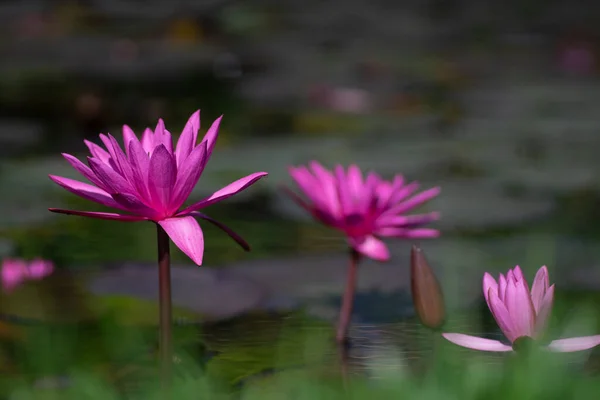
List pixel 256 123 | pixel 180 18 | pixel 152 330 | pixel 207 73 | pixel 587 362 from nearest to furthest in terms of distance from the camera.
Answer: pixel 587 362, pixel 152 330, pixel 256 123, pixel 207 73, pixel 180 18

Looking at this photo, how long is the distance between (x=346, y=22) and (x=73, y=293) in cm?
663

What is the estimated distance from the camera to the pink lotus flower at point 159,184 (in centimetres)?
108

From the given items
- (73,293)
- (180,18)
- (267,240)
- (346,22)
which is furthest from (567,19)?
(73,293)

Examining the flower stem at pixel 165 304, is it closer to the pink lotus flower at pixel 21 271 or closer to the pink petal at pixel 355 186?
the pink petal at pixel 355 186

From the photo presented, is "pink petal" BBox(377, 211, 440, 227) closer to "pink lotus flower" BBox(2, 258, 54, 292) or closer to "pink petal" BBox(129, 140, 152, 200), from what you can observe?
"pink petal" BBox(129, 140, 152, 200)

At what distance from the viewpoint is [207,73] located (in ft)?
20.4

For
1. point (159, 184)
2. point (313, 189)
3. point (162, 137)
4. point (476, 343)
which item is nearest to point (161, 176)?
point (159, 184)

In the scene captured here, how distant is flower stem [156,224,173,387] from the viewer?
1098mm

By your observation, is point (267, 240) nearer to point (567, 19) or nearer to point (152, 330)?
point (152, 330)

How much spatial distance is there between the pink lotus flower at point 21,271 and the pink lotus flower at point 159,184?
100 centimetres

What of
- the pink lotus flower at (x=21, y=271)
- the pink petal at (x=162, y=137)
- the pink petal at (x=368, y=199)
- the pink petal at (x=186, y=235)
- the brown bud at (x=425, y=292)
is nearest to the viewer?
the pink petal at (x=186, y=235)

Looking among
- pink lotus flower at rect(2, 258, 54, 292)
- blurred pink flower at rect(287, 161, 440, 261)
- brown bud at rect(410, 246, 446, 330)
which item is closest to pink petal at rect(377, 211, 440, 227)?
blurred pink flower at rect(287, 161, 440, 261)

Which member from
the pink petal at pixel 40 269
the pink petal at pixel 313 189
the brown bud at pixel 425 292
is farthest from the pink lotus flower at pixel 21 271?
the brown bud at pixel 425 292

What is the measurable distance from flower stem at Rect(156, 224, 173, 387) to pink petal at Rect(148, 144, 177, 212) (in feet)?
0.11
